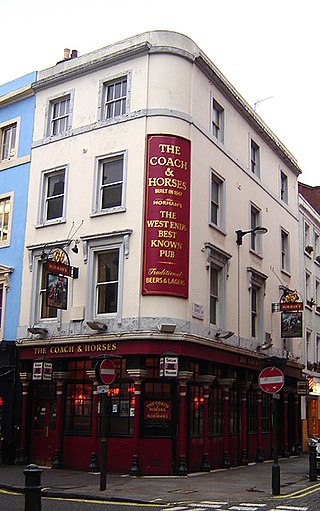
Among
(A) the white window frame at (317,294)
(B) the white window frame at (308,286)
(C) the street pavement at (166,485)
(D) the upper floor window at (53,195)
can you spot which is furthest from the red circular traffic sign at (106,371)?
(A) the white window frame at (317,294)

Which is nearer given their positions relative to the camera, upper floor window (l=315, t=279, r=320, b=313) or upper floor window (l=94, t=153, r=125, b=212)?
upper floor window (l=94, t=153, r=125, b=212)

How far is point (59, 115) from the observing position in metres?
23.3

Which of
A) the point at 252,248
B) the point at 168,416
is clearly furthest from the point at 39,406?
the point at 252,248

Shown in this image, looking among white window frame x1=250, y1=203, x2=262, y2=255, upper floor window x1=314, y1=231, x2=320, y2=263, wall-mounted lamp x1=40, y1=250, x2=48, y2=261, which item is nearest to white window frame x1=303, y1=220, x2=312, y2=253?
upper floor window x1=314, y1=231, x2=320, y2=263

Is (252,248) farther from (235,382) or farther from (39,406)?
(39,406)

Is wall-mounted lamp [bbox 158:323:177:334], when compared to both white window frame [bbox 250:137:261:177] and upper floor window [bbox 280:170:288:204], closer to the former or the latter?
white window frame [bbox 250:137:261:177]

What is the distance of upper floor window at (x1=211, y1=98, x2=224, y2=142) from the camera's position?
Result: 2320 cm

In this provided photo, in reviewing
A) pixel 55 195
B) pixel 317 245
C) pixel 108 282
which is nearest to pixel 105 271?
pixel 108 282

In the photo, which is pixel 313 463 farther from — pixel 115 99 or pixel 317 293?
pixel 317 293

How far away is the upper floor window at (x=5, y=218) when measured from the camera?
77.2 feet

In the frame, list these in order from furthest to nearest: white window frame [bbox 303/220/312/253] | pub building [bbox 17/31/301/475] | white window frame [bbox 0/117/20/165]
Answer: white window frame [bbox 303/220/312/253] < white window frame [bbox 0/117/20/165] < pub building [bbox 17/31/301/475]

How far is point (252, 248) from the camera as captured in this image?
25359 mm

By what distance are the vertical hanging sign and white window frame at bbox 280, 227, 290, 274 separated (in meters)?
9.79

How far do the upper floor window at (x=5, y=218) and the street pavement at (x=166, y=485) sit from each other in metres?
7.97
